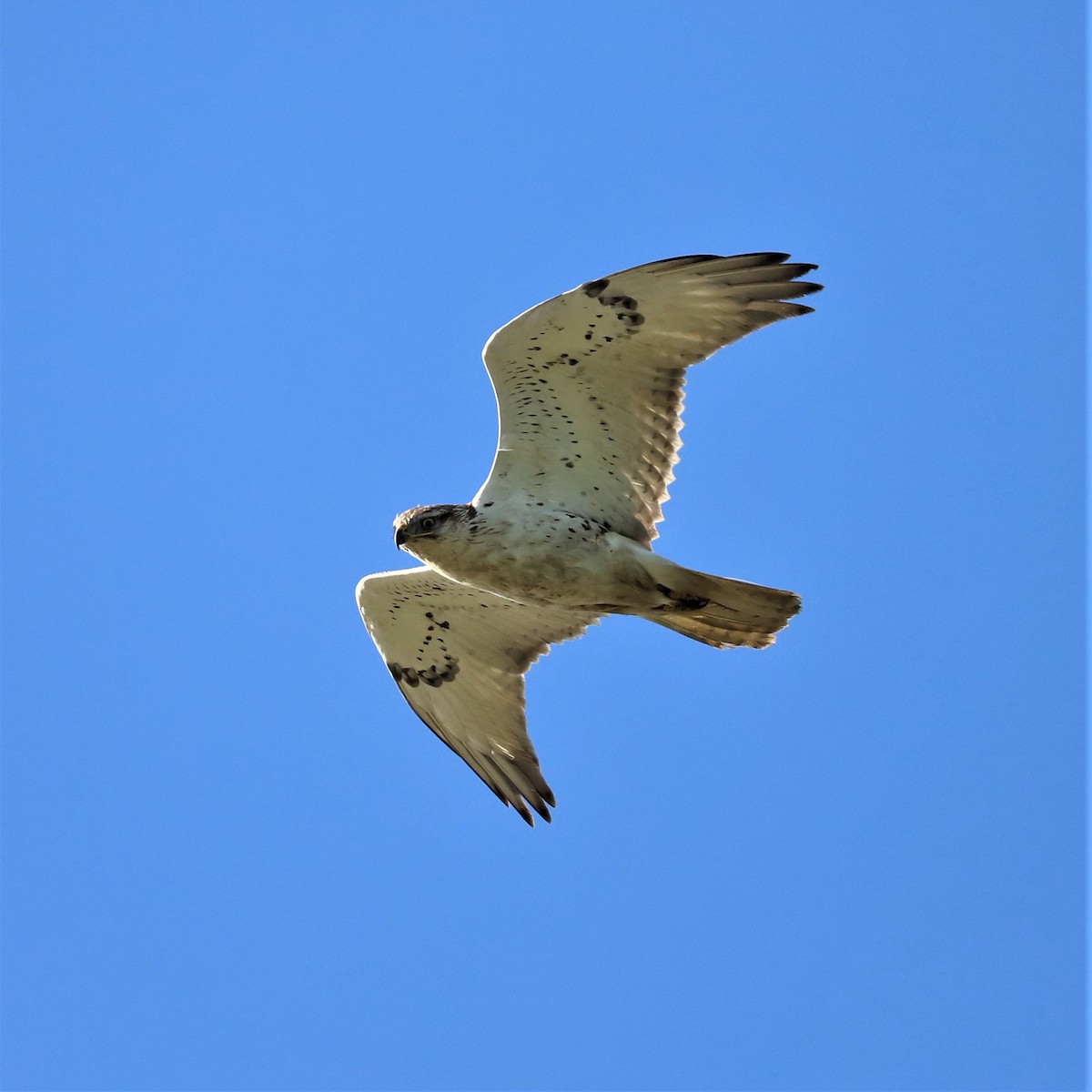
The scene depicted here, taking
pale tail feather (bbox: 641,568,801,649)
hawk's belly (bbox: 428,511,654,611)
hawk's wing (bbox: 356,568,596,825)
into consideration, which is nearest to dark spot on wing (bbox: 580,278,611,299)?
hawk's belly (bbox: 428,511,654,611)

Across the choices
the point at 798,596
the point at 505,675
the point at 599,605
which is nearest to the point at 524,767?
the point at 505,675

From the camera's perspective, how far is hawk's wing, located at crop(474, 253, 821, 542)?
1093 cm

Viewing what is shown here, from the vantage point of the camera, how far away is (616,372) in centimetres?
1134

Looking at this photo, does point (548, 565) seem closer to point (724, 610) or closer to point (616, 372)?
point (724, 610)

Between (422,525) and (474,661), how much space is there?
193 centimetres

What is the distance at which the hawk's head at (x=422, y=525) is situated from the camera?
10.9 meters

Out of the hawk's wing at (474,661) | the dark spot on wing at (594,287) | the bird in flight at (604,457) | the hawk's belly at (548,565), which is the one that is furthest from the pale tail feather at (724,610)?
the dark spot on wing at (594,287)

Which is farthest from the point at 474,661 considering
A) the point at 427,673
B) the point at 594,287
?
the point at 594,287

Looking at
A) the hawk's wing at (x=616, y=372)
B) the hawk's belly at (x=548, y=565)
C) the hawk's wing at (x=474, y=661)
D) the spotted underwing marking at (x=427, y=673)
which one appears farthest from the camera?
the spotted underwing marking at (x=427, y=673)

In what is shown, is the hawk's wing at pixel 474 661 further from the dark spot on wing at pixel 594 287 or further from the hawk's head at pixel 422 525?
the dark spot on wing at pixel 594 287

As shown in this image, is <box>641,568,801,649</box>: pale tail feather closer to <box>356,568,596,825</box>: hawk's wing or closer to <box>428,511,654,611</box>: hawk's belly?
<box>428,511,654,611</box>: hawk's belly

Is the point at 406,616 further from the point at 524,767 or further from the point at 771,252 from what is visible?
the point at 771,252

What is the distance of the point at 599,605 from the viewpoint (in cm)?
1127

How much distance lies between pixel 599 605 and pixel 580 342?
1.73 meters
